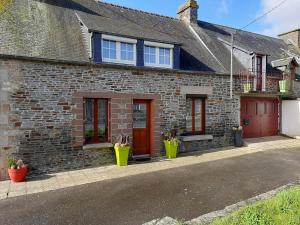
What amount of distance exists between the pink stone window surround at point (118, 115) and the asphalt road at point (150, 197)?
2.06m

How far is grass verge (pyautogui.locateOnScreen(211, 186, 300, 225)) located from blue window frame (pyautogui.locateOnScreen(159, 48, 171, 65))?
6.67 meters

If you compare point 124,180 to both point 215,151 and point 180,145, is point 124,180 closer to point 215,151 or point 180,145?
point 180,145

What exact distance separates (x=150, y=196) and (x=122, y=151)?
3.02 meters

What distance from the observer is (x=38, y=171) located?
8.09m

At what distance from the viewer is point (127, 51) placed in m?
9.52

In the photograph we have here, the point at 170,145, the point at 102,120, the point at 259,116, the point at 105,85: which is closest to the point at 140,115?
the point at 102,120

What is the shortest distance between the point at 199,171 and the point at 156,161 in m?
1.95

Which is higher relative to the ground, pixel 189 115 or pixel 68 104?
pixel 68 104

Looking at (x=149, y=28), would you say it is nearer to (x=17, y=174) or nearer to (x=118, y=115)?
(x=118, y=115)

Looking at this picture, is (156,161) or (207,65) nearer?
(156,161)

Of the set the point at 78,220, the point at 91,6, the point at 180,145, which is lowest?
the point at 78,220

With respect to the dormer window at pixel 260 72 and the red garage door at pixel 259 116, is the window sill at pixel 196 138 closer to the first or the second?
the red garage door at pixel 259 116

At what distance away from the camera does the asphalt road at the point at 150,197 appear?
5.13 metres

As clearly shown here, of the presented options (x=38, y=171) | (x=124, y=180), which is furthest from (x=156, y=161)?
(x=38, y=171)
